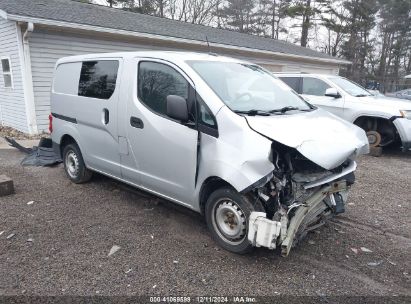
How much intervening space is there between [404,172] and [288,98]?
380 centimetres

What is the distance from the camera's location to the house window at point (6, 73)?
9.93m

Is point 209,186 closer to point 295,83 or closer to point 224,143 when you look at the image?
point 224,143

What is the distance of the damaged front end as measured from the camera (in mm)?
2939

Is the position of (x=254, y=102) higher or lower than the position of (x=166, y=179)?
higher

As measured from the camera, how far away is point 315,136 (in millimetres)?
3113

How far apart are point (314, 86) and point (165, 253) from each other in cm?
673

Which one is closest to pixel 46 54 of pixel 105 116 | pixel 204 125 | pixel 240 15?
pixel 105 116

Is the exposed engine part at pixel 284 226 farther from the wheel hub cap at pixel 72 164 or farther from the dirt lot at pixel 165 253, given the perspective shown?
the wheel hub cap at pixel 72 164

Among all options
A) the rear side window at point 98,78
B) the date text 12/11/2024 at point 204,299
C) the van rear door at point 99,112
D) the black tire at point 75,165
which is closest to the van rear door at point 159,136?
the van rear door at point 99,112

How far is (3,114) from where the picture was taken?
1094 cm

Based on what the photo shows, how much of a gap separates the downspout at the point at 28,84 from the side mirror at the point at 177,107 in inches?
274

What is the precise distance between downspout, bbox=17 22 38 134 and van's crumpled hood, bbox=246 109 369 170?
776 cm

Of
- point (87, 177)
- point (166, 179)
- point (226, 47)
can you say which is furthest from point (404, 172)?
point (226, 47)

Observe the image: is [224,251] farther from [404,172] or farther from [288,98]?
[404,172]
